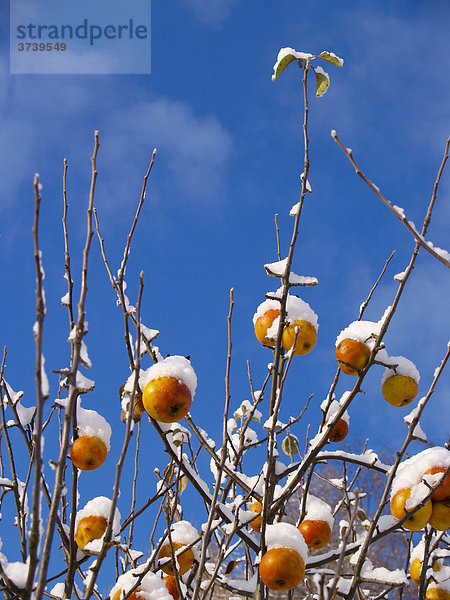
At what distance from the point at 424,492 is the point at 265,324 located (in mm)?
971

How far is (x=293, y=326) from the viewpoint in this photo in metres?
2.45

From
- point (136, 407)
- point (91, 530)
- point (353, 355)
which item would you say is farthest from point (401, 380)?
point (91, 530)

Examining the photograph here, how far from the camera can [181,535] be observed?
7.99 ft

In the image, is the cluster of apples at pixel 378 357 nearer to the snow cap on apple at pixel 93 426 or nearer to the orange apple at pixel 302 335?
the orange apple at pixel 302 335

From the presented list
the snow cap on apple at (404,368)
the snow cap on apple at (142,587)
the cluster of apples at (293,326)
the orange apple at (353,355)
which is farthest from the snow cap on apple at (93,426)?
the snow cap on apple at (404,368)

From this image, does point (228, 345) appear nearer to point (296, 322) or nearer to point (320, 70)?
point (296, 322)

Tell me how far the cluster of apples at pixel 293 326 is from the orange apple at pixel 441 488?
0.73m

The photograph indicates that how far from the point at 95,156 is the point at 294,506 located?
14513 millimetres

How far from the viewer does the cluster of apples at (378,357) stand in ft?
7.83

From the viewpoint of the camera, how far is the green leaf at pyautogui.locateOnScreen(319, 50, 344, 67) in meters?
2.35

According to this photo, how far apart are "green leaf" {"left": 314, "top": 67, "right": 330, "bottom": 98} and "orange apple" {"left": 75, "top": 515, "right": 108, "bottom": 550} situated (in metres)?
2.08

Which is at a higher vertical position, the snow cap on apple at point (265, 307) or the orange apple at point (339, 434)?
the snow cap on apple at point (265, 307)

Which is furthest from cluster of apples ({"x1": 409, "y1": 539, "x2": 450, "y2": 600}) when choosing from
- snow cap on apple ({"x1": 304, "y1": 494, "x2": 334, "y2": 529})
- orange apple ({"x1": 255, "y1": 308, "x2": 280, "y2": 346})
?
orange apple ({"x1": 255, "y1": 308, "x2": 280, "y2": 346})

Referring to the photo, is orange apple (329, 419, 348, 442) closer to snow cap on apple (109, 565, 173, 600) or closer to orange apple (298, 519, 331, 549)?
orange apple (298, 519, 331, 549)
